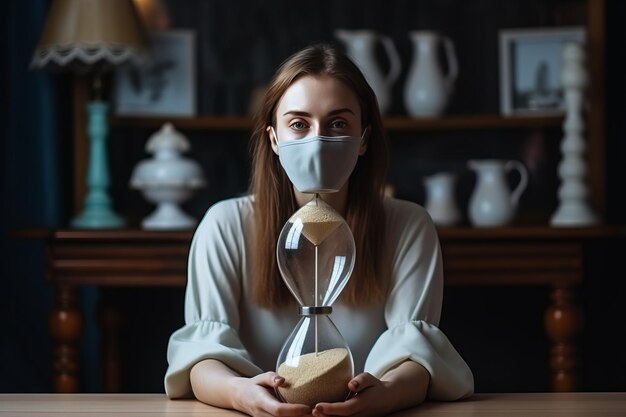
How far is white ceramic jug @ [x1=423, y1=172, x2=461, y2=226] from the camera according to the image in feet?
8.95

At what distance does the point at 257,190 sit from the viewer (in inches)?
Answer: 59.4

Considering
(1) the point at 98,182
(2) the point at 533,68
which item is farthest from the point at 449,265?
(1) the point at 98,182

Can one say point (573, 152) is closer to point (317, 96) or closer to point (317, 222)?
point (317, 96)

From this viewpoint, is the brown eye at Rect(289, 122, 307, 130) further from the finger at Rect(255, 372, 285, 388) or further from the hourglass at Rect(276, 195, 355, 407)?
the finger at Rect(255, 372, 285, 388)

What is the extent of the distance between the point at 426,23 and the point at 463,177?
44cm

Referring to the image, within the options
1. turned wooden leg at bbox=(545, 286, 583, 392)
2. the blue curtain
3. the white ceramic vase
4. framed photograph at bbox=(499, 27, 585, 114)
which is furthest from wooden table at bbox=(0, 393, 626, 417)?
framed photograph at bbox=(499, 27, 585, 114)

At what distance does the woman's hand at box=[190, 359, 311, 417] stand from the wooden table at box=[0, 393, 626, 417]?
15 mm

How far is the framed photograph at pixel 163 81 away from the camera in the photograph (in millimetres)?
2885

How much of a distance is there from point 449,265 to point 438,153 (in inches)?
19.8

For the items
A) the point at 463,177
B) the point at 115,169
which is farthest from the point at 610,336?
the point at 115,169

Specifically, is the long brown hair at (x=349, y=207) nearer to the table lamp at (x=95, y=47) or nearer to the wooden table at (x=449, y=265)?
the wooden table at (x=449, y=265)

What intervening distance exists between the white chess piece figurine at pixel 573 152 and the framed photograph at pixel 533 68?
149 millimetres

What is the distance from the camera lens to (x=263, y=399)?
1097 mm

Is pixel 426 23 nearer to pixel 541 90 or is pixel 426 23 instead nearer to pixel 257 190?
pixel 541 90
